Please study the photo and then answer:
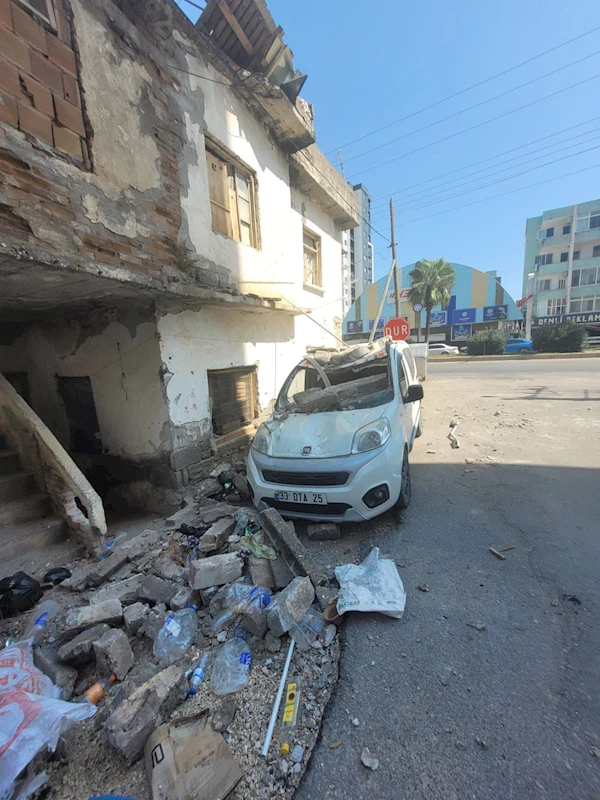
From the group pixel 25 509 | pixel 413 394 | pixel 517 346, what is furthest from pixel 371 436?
pixel 517 346

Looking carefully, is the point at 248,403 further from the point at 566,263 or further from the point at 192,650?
the point at 566,263

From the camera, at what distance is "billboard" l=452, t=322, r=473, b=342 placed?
36.3m

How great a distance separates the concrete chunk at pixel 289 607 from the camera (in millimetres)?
2254

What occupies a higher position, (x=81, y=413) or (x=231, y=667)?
(x=81, y=413)

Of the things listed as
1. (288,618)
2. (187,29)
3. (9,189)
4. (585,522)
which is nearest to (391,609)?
(288,618)

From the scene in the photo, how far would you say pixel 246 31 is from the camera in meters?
5.14

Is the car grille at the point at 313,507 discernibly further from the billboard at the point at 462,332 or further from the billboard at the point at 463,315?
the billboard at the point at 463,315

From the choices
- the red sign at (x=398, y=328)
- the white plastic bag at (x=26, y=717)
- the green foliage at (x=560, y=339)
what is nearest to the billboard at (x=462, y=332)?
the green foliage at (x=560, y=339)

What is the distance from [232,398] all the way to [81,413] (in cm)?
250

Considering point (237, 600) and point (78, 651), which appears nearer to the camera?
point (78, 651)

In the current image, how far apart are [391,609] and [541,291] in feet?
155

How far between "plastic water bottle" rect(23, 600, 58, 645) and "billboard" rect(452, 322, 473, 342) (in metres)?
39.8

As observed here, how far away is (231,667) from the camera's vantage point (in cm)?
211

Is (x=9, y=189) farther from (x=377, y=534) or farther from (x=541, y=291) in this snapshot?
(x=541, y=291)
